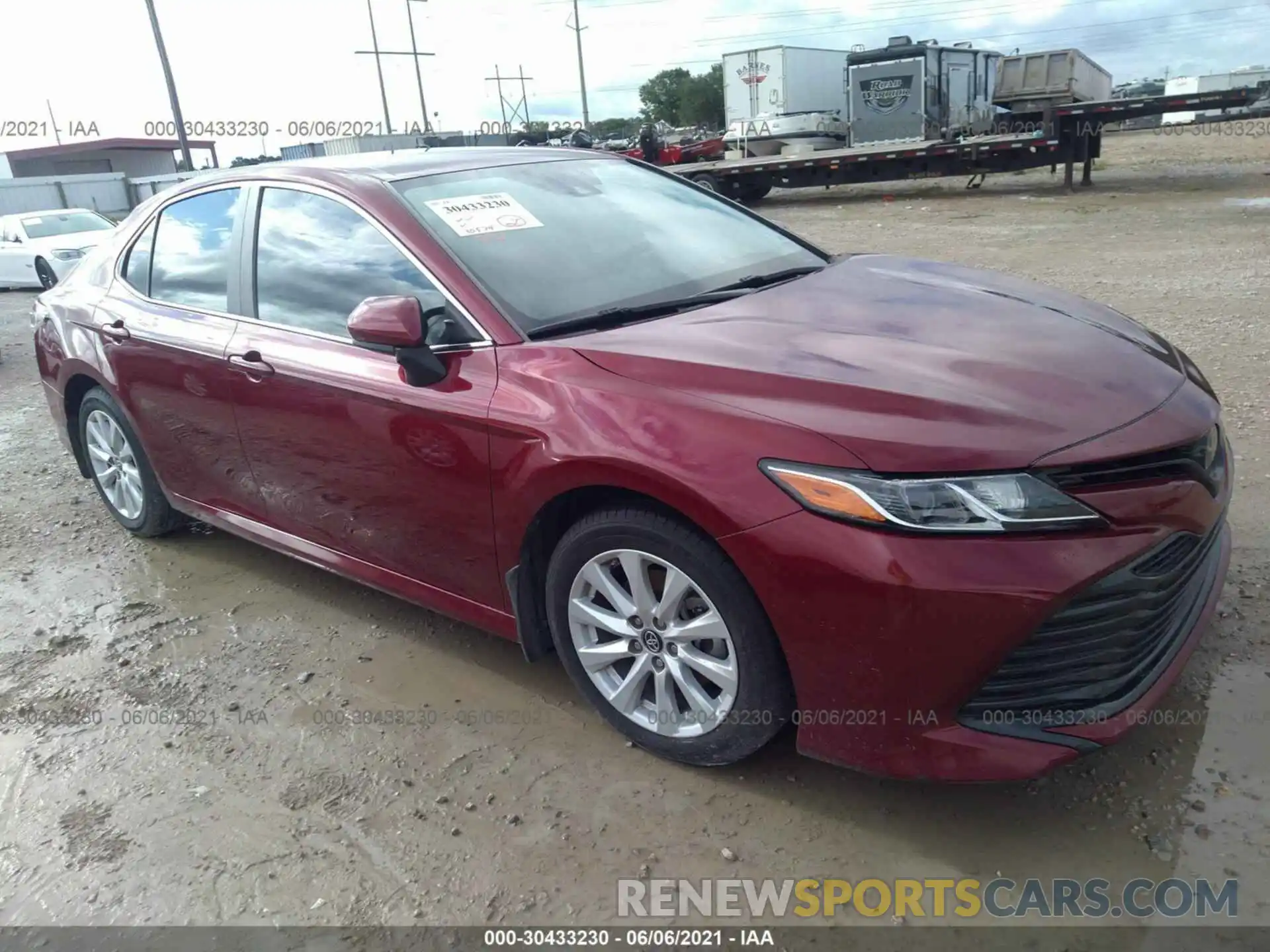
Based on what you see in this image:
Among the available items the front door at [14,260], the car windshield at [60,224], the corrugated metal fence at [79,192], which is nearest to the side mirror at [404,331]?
the car windshield at [60,224]

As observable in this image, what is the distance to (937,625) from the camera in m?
2.06

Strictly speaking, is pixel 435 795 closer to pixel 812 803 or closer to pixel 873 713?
pixel 812 803

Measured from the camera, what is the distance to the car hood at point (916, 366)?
2143 millimetres

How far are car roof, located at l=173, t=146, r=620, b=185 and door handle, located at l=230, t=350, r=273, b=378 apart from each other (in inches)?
25.6

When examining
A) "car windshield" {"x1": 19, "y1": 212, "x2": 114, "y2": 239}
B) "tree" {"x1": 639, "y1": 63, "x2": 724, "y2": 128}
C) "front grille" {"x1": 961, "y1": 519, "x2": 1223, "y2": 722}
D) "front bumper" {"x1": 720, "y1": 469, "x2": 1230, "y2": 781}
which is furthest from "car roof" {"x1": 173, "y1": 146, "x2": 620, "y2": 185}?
"tree" {"x1": 639, "y1": 63, "x2": 724, "y2": 128}

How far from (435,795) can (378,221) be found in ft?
5.78

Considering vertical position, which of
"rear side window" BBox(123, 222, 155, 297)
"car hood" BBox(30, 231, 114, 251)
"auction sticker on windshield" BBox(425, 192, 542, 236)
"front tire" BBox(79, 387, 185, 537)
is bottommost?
"front tire" BBox(79, 387, 185, 537)

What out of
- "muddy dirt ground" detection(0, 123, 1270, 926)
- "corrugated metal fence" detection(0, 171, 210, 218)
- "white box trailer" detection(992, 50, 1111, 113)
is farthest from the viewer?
"corrugated metal fence" detection(0, 171, 210, 218)

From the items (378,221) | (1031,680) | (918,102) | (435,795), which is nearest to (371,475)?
(378,221)

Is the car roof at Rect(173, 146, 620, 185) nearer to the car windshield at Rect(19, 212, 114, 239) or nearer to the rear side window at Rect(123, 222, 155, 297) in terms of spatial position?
the rear side window at Rect(123, 222, 155, 297)

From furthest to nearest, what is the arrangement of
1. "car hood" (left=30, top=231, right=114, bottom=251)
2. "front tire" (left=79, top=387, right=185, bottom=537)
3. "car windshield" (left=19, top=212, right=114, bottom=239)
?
"car windshield" (left=19, top=212, right=114, bottom=239) → "car hood" (left=30, top=231, right=114, bottom=251) → "front tire" (left=79, top=387, right=185, bottom=537)

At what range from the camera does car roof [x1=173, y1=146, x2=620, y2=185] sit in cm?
334

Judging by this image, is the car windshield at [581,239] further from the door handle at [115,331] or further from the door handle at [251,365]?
the door handle at [115,331]

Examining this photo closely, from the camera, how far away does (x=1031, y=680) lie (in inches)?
83.8
